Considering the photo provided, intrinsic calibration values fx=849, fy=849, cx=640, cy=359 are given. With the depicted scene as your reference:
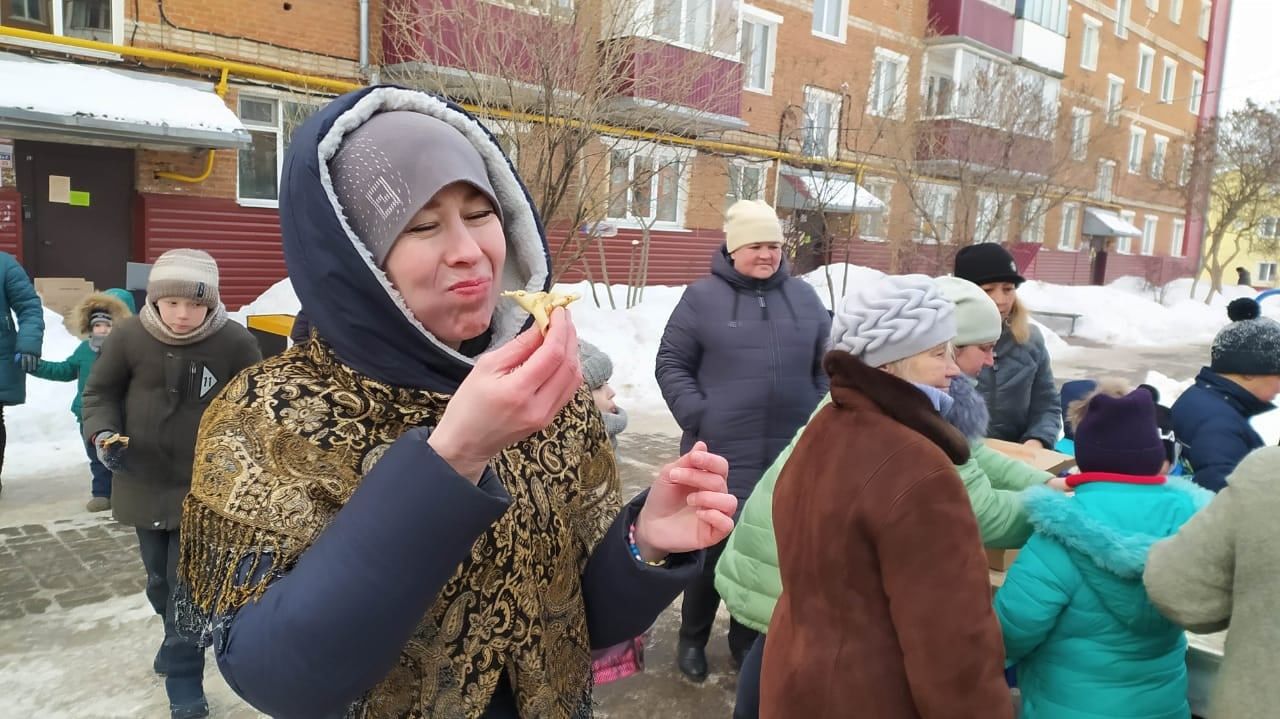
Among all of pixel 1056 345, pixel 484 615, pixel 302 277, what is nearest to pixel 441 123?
Answer: pixel 302 277

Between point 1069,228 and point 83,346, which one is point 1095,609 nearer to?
point 83,346

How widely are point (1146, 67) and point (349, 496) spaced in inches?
1528

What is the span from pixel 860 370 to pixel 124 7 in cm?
1143

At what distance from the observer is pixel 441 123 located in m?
1.24

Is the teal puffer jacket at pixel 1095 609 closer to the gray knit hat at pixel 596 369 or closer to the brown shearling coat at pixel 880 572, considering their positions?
the brown shearling coat at pixel 880 572

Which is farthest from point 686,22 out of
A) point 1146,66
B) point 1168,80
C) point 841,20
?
point 1168,80

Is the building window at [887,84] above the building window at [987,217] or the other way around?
above

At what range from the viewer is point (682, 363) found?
4.28 meters

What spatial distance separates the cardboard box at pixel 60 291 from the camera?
10383mm

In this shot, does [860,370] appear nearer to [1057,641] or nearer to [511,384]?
[1057,641]

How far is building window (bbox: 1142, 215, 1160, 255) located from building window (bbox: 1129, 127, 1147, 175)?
242 cm

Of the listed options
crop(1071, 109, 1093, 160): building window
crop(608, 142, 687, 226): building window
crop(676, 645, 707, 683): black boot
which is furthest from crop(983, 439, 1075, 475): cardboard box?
crop(1071, 109, 1093, 160): building window

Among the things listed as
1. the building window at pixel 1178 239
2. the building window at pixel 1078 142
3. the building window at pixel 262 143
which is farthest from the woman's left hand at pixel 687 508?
the building window at pixel 1178 239

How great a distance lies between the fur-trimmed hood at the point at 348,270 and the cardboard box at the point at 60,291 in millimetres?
11078
